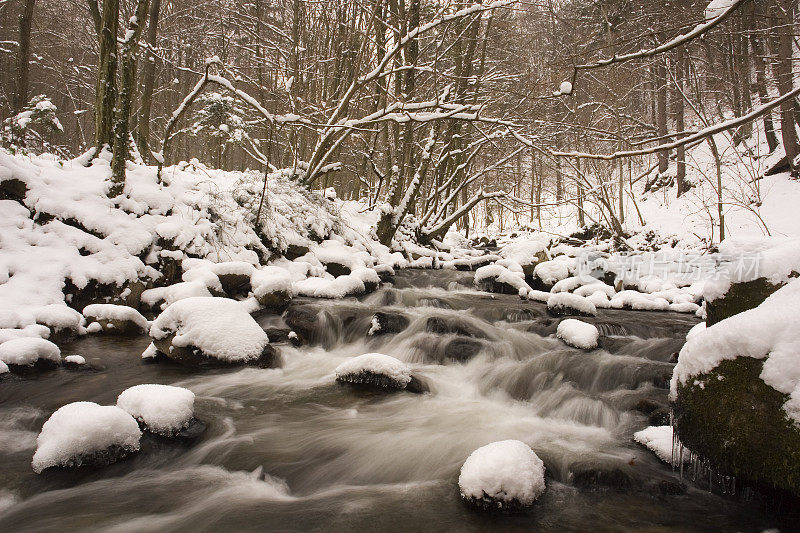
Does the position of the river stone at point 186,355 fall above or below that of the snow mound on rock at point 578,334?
below

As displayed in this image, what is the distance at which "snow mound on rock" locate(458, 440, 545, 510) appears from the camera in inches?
92.3

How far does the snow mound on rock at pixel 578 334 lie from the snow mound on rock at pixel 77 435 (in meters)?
4.36

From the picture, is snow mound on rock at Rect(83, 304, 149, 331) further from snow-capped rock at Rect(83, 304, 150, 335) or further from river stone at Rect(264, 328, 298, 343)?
river stone at Rect(264, 328, 298, 343)

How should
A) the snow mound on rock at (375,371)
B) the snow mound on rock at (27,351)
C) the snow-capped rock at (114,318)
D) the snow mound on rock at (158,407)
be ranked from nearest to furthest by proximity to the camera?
the snow mound on rock at (158,407) < the snow mound on rock at (27,351) < the snow mound on rock at (375,371) < the snow-capped rock at (114,318)

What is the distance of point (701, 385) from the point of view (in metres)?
2.31

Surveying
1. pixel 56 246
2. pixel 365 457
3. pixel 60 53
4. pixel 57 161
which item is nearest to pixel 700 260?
pixel 365 457

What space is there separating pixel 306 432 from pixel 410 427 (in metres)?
0.81

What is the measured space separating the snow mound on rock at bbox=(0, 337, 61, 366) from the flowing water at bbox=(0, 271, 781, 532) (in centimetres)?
16

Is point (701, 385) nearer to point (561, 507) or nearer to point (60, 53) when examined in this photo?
point (561, 507)

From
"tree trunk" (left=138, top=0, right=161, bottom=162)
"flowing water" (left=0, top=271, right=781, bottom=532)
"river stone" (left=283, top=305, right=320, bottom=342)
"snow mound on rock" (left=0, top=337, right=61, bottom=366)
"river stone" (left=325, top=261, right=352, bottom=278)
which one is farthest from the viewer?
"tree trunk" (left=138, top=0, right=161, bottom=162)

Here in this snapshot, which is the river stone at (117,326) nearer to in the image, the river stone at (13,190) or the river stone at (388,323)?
the river stone at (13,190)

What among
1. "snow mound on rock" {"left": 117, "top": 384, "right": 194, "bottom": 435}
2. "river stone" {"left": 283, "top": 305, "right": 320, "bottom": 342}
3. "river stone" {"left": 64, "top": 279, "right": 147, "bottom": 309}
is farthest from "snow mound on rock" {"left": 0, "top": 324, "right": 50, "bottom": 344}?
"river stone" {"left": 283, "top": 305, "right": 320, "bottom": 342}

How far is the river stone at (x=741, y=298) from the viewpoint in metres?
2.82

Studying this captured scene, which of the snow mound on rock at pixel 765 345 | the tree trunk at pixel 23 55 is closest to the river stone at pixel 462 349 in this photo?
the snow mound on rock at pixel 765 345
